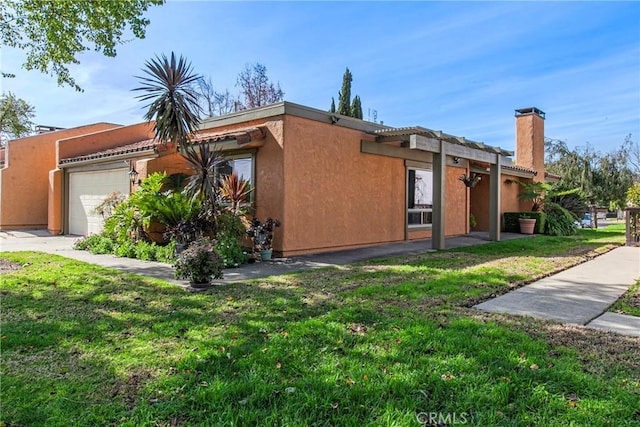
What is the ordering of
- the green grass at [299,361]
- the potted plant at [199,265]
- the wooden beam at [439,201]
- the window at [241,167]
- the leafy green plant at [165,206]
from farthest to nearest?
1. the wooden beam at [439,201]
2. the window at [241,167]
3. the leafy green plant at [165,206]
4. the potted plant at [199,265]
5. the green grass at [299,361]

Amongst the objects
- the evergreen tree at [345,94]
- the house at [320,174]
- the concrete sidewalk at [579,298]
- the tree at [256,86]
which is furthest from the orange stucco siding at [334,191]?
the tree at [256,86]

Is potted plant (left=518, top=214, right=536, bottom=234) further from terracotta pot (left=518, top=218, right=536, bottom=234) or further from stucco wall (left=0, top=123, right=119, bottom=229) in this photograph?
stucco wall (left=0, top=123, right=119, bottom=229)

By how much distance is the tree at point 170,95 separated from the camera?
8.71 m

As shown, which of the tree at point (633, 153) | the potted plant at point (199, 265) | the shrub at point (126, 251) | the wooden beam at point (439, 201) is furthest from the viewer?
the tree at point (633, 153)

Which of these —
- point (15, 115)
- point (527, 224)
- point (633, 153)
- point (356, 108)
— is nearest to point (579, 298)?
point (527, 224)

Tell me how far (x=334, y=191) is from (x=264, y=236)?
2.67 m

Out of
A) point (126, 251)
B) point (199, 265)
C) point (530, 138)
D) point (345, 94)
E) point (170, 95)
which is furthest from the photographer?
point (345, 94)

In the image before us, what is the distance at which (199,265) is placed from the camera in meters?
6.12

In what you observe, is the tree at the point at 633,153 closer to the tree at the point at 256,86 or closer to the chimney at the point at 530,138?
the chimney at the point at 530,138

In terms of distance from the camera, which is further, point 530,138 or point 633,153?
point 633,153

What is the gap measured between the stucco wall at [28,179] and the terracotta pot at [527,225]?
21.6 m

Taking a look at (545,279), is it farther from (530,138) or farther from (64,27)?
(530,138)

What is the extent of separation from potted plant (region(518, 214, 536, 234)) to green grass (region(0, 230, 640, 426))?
13.6m

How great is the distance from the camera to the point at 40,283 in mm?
6426
